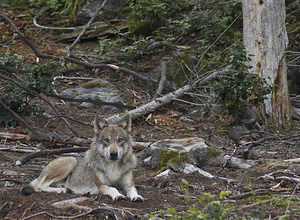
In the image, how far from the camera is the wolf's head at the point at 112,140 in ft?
21.9

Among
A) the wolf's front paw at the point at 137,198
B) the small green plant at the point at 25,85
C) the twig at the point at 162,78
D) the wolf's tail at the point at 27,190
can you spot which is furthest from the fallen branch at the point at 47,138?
the twig at the point at 162,78

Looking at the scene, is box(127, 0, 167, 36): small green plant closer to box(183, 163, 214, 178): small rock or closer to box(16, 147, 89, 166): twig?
box(16, 147, 89, 166): twig

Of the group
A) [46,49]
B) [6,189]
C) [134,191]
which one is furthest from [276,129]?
[46,49]

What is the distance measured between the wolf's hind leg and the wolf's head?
0.64 m

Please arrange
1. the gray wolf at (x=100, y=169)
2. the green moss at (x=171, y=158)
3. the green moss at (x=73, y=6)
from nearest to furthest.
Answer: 1. the gray wolf at (x=100, y=169)
2. the green moss at (x=171, y=158)
3. the green moss at (x=73, y=6)

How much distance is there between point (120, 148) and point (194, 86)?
5.99 meters

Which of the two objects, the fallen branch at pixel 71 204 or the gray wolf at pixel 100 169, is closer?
the fallen branch at pixel 71 204

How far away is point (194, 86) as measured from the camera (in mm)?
12375

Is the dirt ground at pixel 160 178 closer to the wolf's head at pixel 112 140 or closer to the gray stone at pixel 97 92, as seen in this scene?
the gray stone at pixel 97 92

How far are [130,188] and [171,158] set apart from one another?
5.68ft

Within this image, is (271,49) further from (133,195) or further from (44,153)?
(133,195)

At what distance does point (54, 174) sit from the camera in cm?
705

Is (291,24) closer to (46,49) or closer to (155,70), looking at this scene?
(155,70)

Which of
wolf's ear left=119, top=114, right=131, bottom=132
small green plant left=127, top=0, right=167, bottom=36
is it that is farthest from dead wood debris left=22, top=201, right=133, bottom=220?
small green plant left=127, top=0, right=167, bottom=36
